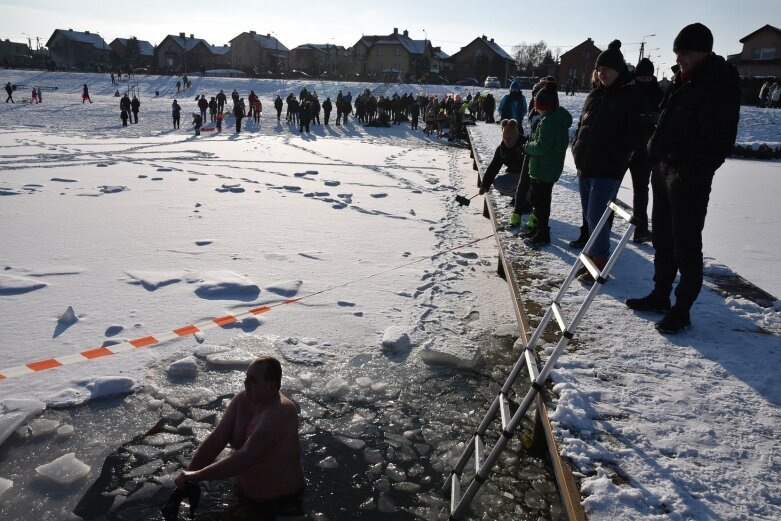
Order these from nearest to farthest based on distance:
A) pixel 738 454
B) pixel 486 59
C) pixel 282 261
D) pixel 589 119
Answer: pixel 738 454
pixel 589 119
pixel 282 261
pixel 486 59

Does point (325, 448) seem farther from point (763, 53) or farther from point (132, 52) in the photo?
point (132, 52)

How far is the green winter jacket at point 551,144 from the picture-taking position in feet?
17.3

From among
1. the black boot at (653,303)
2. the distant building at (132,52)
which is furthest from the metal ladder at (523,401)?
the distant building at (132,52)

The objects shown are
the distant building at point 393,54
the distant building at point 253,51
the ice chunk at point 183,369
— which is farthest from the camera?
the distant building at point 253,51

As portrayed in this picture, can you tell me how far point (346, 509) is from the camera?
269 cm

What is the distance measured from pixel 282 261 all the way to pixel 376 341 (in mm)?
2405

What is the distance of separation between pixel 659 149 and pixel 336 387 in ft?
8.83

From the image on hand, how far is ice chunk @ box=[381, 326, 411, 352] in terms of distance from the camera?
434 cm

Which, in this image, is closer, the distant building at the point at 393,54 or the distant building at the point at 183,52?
the distant building at the point at 393,54

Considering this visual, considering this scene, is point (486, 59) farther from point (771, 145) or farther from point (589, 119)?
point (589, 119)

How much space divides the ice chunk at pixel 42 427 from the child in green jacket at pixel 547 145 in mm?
4648

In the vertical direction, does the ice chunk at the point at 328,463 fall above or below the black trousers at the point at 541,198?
below

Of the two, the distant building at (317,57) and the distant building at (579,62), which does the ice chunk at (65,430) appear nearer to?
the distant building at (579,62)

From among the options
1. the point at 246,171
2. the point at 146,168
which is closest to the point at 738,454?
the point at 246,171
